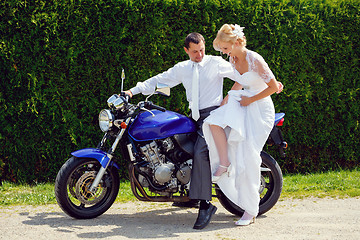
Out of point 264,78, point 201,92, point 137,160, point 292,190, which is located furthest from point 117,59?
point 292,190

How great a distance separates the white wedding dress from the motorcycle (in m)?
0.25

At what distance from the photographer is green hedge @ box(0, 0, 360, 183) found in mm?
6598

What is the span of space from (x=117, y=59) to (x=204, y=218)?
285 centimetres

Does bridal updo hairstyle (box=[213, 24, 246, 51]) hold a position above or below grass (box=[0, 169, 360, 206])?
above

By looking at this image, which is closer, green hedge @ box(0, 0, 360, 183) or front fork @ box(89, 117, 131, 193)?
front fork @ box(89, 117, 131, 193)

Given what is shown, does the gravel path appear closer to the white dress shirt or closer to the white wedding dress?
the white wedding dress

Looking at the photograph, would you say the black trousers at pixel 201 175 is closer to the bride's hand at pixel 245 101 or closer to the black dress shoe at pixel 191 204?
the black dress shoe at pixel 191 204

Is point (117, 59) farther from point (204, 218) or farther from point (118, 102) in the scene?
point (204, 218)

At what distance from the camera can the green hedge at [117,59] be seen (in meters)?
6.60

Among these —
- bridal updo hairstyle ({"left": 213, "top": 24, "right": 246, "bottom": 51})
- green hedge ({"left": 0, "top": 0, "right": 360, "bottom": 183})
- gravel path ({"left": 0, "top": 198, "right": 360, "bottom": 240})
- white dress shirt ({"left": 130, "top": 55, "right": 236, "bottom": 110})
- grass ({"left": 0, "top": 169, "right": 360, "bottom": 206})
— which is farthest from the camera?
green hedge ({"left": 0, "top": 0, "right": 360, "bottom": 183})

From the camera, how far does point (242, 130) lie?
481 cm

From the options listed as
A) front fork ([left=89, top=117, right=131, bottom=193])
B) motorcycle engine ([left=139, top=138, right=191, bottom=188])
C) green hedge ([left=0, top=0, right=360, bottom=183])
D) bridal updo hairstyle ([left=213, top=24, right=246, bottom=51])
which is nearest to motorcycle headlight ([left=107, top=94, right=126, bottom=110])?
front fork ([left=89, top=117, right=131, bottom=193])

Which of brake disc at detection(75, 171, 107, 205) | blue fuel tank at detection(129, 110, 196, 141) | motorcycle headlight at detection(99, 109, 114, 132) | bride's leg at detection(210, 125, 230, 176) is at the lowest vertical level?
brake disc at detection(75, 171, 107, 205)

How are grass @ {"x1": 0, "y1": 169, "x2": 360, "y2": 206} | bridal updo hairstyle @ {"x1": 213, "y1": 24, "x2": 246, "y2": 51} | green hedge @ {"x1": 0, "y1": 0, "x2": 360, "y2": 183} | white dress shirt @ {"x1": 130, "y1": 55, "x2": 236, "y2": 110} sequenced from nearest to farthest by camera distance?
bridal updo hairstyle @ {"x1": 213, "y1": 24, "x2": 246, "y2": 51} < white dress shirt @ {"x1": 130, "y1": 55, "x2": 236, "y2": 110} < grass @ {"x1": 0, "y1": 169, "x2": 360, "y2": 206} < green hedge @ {"x1": 0, "y1": 0, "x2": 360, "y2": 183}
